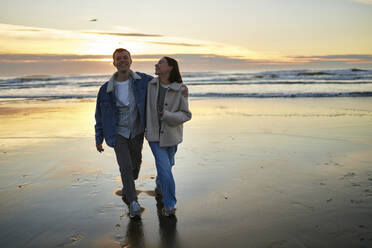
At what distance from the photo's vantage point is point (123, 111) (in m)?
4.11

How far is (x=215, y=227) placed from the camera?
365 cm

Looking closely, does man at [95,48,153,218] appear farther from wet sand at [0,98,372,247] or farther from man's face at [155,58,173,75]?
wet sand at [0,98,372,247]

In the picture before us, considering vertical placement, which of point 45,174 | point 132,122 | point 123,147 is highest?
point 132,122

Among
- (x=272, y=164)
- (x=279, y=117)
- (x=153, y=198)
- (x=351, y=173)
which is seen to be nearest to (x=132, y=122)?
(x=153, y=198)

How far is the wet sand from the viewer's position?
3.48 metres

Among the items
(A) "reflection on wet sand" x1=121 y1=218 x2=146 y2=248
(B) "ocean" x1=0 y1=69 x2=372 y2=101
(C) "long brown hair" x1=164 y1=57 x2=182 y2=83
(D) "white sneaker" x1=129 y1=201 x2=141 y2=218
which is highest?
(C) "long brown hair" x1=164 y1=57 x2=182 y2=83

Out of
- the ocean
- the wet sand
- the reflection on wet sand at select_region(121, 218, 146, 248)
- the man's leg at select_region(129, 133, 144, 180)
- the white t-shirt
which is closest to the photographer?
the reflection on wet sand at select_region(121, 218, 146, 248)

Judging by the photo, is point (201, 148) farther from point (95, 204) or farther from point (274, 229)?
point (274, 229)

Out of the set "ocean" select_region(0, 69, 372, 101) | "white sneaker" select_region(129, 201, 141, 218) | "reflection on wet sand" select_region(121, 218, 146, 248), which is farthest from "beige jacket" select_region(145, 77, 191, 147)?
"ocean" select_region(0, 69, 372, 101)

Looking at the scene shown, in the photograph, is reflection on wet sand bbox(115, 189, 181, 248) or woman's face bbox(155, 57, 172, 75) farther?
woman's face bbox(155, 57, 172, 75)

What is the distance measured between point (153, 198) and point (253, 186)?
1.38 m

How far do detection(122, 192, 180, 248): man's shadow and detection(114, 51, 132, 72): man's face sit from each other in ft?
5.56

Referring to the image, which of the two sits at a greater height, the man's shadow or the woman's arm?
the woman's arm

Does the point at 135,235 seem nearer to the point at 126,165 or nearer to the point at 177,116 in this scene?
the point at 126,165
